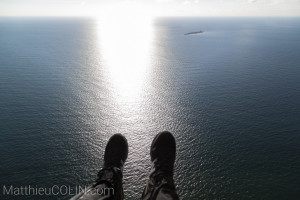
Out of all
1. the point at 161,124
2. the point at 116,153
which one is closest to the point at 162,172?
the point at 116,153

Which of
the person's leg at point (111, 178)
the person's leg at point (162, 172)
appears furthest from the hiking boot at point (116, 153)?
the person's leg at point (162, 172)

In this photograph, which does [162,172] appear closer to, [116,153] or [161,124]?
[116,153]

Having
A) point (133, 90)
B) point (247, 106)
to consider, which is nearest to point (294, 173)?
point (247, 106)

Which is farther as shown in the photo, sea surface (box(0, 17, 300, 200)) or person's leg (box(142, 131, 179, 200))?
sea surface (box(0, 17, 300, 200))

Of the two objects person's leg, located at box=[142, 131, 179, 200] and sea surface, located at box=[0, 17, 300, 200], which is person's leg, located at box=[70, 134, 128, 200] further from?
sea surface, located at box=[0, 17, 300, 200]

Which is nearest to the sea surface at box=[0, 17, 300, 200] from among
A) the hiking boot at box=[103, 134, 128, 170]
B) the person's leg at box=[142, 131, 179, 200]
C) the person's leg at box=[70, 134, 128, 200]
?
the hiking boot at box=[103, 134, 128, 170]

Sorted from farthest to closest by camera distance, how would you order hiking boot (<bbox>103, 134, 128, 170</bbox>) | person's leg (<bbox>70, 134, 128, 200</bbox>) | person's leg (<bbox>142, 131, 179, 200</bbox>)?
hiking boot (<bbox>103, 134, 128, 170</bbox>) → person's leg (<bbox>142, 131, 179, 200</bbox>) → person's leg (<bbox>70, 134, 128, 200</bbox>)
